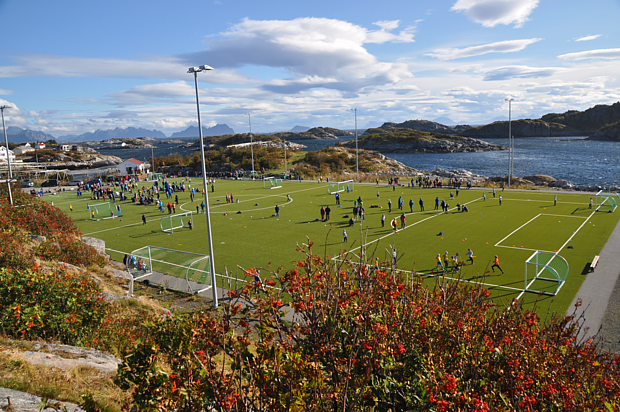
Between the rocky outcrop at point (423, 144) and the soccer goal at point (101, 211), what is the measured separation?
141909mm

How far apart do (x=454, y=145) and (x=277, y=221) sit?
15037 centimetres

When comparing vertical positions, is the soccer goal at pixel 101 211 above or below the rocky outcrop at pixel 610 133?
below

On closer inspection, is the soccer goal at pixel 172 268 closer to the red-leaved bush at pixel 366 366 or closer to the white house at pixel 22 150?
the red-leaved bush at pixel 366 366

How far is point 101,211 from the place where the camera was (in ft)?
131

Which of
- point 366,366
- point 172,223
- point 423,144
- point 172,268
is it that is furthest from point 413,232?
point 423,144

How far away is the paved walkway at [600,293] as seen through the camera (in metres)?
14.4

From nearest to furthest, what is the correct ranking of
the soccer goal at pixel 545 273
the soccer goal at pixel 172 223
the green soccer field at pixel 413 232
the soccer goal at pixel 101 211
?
the soccer goal at pixel 545 273
the green soccer field at pixel 413 232
the soccer goal at pixel 172 223
the soccer goal at pixel 101 211

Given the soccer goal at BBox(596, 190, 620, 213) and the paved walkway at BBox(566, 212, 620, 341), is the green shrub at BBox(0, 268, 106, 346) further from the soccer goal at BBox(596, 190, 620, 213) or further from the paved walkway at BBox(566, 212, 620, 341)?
the soccer goal at BBox(596, 190, 620, 213)

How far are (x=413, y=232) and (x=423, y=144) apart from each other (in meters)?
146

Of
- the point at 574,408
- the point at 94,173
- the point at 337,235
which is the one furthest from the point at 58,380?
the point at 94,173

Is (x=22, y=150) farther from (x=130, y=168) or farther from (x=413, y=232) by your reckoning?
(x=413, y=232)

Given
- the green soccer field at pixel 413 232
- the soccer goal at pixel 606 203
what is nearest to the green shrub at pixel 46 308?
the green soccer field at pixel 413 232

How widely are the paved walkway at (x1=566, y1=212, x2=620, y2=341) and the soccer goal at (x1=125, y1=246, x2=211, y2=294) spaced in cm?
1638

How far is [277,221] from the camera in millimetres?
34406
